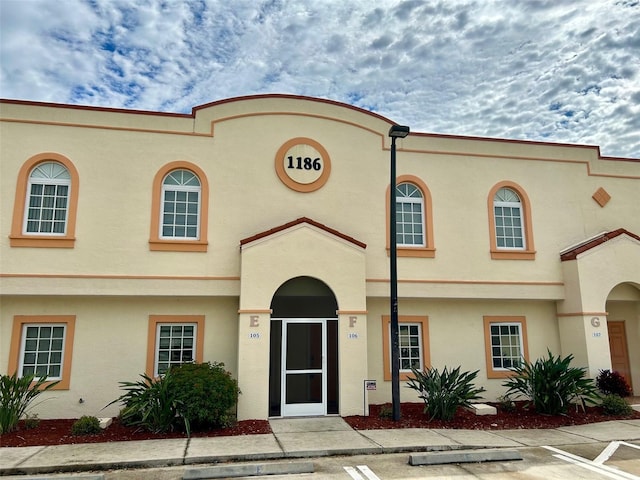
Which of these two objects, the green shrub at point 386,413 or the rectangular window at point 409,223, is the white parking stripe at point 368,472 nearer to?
the green shrub at point 386,413

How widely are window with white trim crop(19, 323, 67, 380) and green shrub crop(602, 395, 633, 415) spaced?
13.8m

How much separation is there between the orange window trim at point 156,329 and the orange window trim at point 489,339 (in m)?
8.12

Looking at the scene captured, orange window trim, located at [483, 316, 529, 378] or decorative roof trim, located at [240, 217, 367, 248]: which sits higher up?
Result: decorative roof trim, located at [240, 217, 367, 248]

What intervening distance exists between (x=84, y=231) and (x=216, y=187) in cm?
345

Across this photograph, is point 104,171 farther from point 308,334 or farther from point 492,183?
point 492,183

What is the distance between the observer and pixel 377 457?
28.9 ft

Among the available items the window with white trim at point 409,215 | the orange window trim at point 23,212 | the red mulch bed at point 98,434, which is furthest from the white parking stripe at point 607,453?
the orange window trim at point 23,212

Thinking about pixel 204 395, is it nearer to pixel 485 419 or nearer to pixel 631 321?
pixel 485 419

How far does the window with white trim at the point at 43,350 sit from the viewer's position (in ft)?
38.8

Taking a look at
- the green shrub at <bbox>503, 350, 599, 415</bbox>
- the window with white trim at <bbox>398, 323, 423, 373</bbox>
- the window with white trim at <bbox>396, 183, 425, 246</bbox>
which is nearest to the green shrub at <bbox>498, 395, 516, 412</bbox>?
the green shrub at <bbox>503, 350, 599, 415</bbox>

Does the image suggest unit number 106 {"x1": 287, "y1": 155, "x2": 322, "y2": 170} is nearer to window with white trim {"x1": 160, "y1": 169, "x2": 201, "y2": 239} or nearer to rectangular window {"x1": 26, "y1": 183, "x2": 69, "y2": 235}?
window with white trim {"x1": 160, "y1": 169, "x2": 201, "y2": 239}

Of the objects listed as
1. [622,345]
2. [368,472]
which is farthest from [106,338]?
[622,345]

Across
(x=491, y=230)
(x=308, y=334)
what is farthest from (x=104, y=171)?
(x=491, y=230)

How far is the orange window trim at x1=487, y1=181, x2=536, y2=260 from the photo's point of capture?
1438 cm
